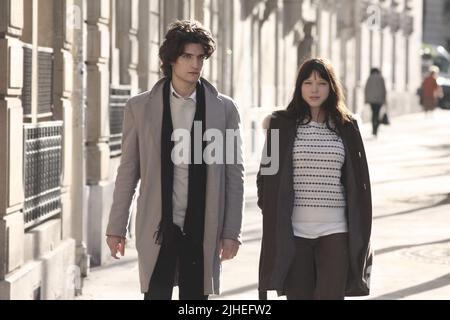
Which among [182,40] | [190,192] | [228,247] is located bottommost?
[228,247]

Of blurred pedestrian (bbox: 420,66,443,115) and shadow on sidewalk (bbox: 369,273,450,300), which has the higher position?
blurred pedestrian (bbox: 420,66,443,115)

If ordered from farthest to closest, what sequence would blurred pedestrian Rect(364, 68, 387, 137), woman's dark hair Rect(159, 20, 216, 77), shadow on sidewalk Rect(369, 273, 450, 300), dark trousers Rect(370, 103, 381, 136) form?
blurred pedestrian Rect(364, 68, 387, 137), dark trousers Rect(370, 103, 381, 136), shadow on sidewalk Rect(369, 273, 450, 300), woman's dark hair Rect(159, 20, 216, 77)

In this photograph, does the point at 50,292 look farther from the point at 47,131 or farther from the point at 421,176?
the point at 421,176

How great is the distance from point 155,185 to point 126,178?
20 centimetres

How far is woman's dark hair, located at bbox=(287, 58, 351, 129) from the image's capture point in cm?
758

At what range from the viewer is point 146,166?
696 centimetres

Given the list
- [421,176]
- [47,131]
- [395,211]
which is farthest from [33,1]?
[421,176]

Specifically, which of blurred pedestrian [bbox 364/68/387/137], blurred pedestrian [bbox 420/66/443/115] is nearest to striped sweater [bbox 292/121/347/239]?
blurred pedestrian [bbox 364/68/387/137]

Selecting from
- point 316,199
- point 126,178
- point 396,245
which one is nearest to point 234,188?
point 126,178

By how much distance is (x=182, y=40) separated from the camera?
22.8 ft

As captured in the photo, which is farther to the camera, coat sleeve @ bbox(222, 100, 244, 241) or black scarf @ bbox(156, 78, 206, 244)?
coat sleeve @ bbox(222, 100, 244, 241)

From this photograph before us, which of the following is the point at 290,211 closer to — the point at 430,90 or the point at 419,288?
the point at 419,288

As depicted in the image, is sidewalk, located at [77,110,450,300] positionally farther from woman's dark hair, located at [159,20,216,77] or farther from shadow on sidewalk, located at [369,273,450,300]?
woman's dark hair, located at [159,20,216,77]
